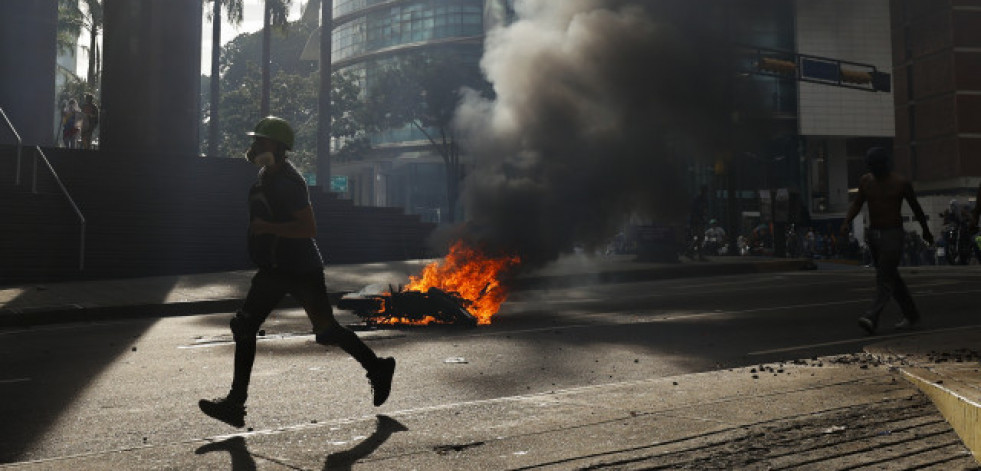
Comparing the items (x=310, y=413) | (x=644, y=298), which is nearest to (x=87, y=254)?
(x=644, y=298)

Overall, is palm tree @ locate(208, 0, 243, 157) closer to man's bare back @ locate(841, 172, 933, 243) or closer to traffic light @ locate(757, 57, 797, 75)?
traffic light @ locate(757, 57, 797, 75)

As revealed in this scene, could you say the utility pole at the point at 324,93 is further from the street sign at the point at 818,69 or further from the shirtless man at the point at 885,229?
the shirtless man at the point at 885,229

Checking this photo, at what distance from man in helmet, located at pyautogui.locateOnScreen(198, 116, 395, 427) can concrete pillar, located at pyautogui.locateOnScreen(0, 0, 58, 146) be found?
25.9m

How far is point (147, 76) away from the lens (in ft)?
74.9

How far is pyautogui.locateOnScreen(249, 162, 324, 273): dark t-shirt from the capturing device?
197 inches

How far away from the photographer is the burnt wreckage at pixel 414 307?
957cm

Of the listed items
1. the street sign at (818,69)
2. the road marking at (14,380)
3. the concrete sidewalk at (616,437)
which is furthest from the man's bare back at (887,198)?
the street sign at (818,69)

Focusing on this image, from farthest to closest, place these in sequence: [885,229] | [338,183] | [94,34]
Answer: [338,183]
[94,34]
[885,229]

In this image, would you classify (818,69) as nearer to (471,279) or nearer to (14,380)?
(471,279)

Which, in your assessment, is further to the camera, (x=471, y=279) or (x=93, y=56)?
(x=93, y=56)

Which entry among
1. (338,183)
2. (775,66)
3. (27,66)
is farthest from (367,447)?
(338,183)

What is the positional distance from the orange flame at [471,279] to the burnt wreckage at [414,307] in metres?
0.47

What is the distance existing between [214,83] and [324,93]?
8829 mm

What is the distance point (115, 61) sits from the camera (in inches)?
894
